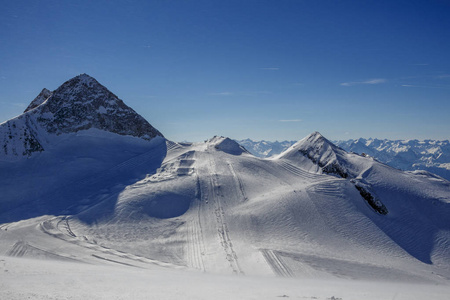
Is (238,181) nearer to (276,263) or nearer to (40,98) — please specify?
(276,263)

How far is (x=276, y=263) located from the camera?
17797mm

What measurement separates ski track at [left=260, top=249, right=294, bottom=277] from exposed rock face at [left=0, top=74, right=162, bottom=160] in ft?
98.7

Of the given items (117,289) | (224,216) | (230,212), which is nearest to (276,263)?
(224,216)

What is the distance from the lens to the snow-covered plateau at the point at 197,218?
1173 cm

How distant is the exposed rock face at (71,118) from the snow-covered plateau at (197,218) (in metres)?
0.21

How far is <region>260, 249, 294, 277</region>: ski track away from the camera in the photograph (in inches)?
654

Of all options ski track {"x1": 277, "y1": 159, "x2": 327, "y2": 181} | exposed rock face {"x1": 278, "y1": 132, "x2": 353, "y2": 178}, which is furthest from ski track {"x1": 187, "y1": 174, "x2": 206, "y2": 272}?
exposed rock face {"x1": 278, "y1": 132, "x2": 353, "y2": 178}

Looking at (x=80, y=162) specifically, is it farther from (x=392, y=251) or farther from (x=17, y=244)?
(x=392, y=251)

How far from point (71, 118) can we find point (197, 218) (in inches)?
1086

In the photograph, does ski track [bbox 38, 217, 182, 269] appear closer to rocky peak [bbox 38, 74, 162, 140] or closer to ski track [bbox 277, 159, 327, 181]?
rocky peak [bbox 38, 74, 162, 140]

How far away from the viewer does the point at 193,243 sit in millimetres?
20766

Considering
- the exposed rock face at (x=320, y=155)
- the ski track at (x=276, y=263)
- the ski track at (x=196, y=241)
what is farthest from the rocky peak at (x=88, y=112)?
the ski track at (x=276, y=263)

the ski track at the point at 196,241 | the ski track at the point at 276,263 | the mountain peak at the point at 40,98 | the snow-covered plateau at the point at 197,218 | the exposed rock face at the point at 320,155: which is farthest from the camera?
the mountain peak at the point at 40,98

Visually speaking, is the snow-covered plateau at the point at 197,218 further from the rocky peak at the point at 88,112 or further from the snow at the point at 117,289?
the rocky peak at the point at 88,112
